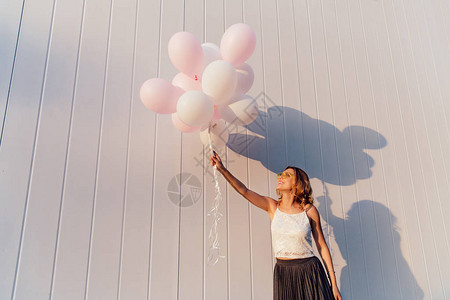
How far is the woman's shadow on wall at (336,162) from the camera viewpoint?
1.98 metres

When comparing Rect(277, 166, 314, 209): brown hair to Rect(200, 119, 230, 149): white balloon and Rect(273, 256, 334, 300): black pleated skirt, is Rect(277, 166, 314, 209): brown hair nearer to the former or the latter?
Rect(273, 256, 334, 300): black pleated skirt

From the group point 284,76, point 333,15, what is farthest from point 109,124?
point 333,15

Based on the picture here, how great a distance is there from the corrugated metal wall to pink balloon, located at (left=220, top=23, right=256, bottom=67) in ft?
1.79

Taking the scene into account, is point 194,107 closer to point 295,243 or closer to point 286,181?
point 286,181

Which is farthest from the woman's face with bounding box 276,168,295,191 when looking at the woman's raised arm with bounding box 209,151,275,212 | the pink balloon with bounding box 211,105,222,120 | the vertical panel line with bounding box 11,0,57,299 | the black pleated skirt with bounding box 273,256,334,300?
the vertical panel line with bounding box 11,0,57,299

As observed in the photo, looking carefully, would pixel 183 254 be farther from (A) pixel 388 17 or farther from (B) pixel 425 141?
(A) pixel 388 17

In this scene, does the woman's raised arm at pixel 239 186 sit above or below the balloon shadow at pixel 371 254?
above

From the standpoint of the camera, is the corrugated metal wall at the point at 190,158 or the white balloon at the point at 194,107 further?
the corrugated metal wall at the point at 190,158

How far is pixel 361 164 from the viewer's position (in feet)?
7.50

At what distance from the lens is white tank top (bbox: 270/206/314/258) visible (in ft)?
5.04

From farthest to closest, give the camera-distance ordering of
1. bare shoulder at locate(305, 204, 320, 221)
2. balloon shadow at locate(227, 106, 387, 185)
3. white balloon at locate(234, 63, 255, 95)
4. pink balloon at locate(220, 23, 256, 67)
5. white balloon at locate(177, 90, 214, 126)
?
balloon shadow at locate(227, 106, 387, 185), bare shoulder at locate(305, 204, 320, 221), white balloon at locate(234, 63, 255, 95), pink balloon at locate(220, 23, 256, 67), white balloon at locate(177, 90, 214, 126)

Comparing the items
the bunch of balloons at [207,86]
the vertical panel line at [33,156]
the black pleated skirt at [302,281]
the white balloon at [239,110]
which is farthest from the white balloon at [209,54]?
the black pleated skirt at [302,281]

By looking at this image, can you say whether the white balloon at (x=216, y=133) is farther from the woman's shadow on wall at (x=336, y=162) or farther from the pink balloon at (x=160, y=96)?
the woman's shadow on wall at (x=336, y=162)

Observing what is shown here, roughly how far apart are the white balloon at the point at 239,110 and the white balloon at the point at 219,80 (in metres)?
0.11
